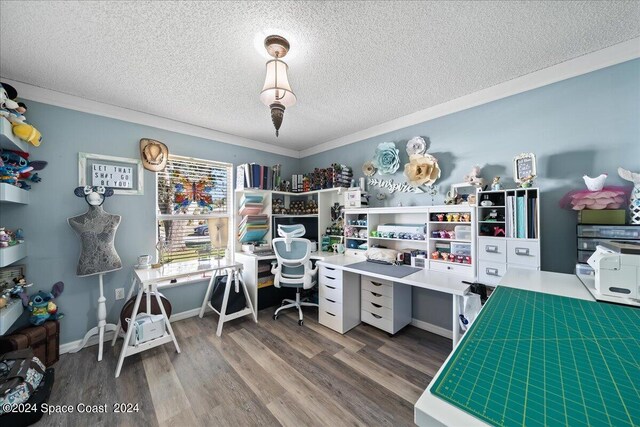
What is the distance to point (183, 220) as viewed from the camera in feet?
9.85

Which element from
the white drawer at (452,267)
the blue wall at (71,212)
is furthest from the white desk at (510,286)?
the blue wall at (71,212)

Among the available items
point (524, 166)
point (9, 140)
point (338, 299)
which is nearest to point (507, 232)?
point (524, 166)

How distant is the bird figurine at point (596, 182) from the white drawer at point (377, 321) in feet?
6.20

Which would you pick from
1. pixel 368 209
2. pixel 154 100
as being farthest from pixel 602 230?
pixel 154 100

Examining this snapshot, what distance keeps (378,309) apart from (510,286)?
4.59 feet

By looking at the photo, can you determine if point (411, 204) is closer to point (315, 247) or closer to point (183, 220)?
point (315, 247)

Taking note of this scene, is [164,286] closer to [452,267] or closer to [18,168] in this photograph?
[18,168]

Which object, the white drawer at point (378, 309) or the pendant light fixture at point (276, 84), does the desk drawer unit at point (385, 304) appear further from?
the pendant light fixture at point (276, 84)

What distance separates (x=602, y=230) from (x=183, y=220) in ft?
12.7

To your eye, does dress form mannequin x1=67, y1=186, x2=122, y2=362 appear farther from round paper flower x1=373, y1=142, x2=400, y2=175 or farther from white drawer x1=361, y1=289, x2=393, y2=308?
round paper flower x1=373, y1=142, x2=400, y2=175

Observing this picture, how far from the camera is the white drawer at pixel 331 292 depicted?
257 centimetres

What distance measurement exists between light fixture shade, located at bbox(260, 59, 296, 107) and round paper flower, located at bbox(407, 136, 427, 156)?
5.36 feet

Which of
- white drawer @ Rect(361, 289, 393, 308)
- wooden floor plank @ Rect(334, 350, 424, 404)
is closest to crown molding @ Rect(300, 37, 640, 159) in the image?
white drawer @ Rect(361, 289, 393, 308)

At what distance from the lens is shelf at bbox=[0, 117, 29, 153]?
5.43 feet
